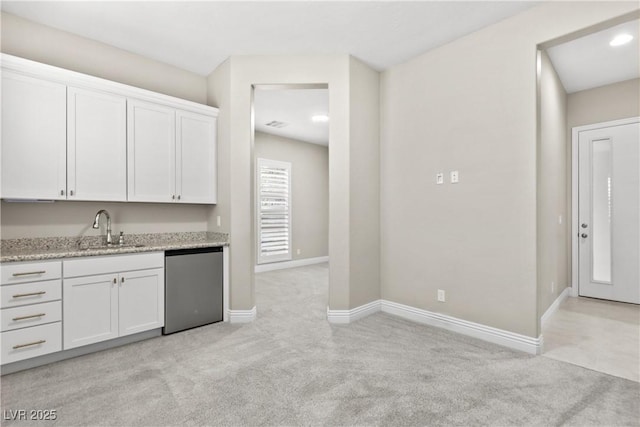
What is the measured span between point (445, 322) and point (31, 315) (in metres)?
3.54

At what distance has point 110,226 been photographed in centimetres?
305

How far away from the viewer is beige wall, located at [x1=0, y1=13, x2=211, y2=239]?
2.69 m

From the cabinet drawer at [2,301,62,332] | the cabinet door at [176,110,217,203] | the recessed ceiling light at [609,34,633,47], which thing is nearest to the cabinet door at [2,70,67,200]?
the cabinet drawer at [2,301,62,332]

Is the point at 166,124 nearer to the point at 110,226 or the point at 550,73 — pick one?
the point at 110,226

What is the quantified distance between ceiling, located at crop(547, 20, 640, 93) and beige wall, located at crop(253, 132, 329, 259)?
15.3 feet

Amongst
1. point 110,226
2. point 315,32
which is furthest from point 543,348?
point 110,226

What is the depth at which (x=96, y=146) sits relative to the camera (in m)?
2.84

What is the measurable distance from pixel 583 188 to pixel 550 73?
1.78m

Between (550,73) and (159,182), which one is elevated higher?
(550,73)

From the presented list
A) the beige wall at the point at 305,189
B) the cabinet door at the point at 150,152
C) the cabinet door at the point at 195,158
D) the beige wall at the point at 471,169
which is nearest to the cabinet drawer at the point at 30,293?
the cabinet door at the point at 150,152

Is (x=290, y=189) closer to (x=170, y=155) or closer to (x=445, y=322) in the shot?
(x=170, y=155)

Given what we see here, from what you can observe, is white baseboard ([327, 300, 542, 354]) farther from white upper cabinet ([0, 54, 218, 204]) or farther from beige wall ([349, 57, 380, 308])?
white upper cabinet ([0, 54, 218, 204])

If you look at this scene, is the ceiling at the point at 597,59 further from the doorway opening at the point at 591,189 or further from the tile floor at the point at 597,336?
the tile floor at the point at 597,336

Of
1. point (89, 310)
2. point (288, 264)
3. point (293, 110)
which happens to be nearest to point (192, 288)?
point (89, 310)
